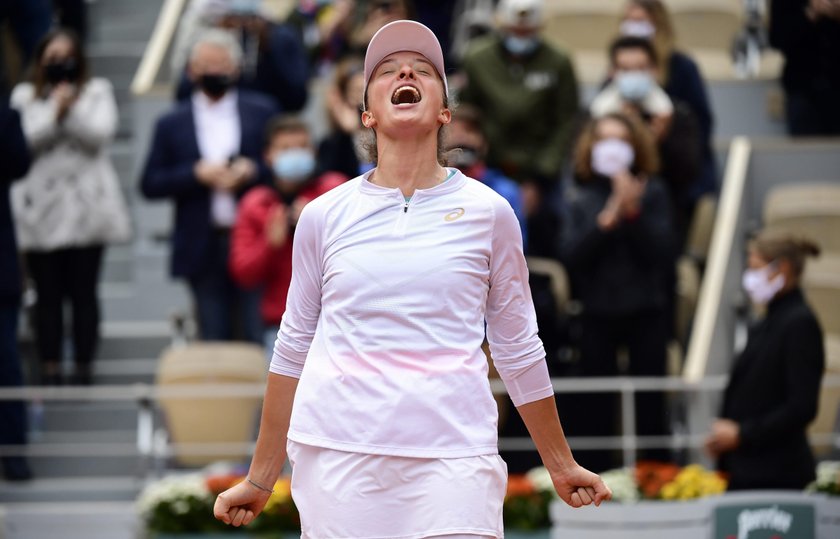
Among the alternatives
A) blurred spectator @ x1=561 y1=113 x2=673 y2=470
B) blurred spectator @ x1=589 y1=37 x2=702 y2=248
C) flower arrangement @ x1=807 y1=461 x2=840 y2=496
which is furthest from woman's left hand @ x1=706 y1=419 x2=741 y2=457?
blurred spectator @ x1=589 y1=37 x2=702 y2=248

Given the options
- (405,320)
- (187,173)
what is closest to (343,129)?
(187,173)

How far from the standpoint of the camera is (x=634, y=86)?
32.1ft

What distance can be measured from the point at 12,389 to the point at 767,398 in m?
3.87

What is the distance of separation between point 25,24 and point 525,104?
382 cm

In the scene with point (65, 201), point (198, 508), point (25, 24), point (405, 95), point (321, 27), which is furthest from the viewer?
point (321, 27)

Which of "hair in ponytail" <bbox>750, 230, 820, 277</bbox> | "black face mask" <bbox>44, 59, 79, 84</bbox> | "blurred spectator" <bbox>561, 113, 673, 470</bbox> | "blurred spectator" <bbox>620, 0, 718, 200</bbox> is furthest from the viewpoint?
"blurred spectator" <bbox>620, 0, 718, 200</bbox>

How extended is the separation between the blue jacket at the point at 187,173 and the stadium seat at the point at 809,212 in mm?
3083

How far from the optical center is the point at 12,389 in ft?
29.5

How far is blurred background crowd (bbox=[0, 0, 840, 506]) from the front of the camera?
8969 millimetres

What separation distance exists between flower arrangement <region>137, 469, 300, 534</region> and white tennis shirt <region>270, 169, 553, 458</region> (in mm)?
3844

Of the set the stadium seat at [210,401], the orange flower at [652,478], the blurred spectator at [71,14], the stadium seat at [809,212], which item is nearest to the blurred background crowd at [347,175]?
the stadium seat at [210,401]

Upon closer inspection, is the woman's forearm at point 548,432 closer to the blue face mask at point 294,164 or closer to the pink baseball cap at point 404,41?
the pink baseball cap at point 404,41

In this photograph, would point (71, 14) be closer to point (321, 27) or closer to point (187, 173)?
point (321, 27)

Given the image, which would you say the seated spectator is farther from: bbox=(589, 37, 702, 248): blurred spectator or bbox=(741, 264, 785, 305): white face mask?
bbox=(741, 264, 785, 305): white face mask
